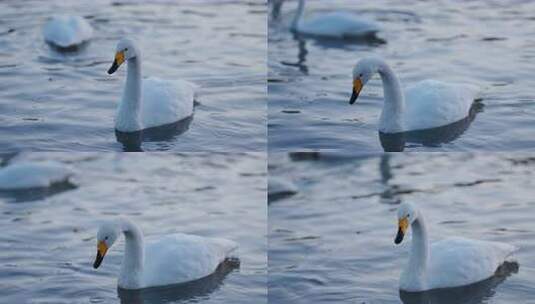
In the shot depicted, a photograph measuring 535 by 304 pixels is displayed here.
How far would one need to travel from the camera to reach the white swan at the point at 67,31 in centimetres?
1488

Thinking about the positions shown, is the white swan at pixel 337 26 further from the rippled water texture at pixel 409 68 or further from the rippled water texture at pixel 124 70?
the rippled water texture at pixel 124 70

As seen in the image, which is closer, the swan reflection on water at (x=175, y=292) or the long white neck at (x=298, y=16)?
the swan reflection on water at (x=175, y=292)

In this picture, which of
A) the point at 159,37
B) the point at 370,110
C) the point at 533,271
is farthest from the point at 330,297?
the point at 159,37

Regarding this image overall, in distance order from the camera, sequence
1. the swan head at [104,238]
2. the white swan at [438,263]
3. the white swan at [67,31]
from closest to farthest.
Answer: the swan head at [104,238]
the white swan at [438,263]
the white swan at [67,31]

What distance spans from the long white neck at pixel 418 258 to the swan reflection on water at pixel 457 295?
0.09 meters

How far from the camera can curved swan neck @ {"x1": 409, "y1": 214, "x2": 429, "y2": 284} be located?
10805 mm

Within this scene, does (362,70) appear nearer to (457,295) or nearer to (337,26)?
(457,295)

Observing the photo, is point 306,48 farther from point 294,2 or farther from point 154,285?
point 154,285

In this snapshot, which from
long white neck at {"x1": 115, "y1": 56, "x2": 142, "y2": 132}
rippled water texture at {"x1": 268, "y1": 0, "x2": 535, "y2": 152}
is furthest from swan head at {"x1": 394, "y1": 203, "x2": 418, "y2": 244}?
long white neck at {"x1": 115, "y1": 56, "x2": 142, "y2": 132}

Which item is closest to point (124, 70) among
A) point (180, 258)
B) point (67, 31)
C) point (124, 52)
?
point (67, 31)

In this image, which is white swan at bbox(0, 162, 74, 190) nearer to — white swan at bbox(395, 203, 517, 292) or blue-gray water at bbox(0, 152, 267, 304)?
blue-gray water at bbox(0, 152, 267, 304)

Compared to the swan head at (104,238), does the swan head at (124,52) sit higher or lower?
higher

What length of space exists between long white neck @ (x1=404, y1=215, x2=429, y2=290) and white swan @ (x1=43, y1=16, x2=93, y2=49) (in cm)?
558

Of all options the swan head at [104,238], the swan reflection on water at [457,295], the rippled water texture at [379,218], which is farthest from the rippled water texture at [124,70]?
the swan reflection on water at [457,295]
